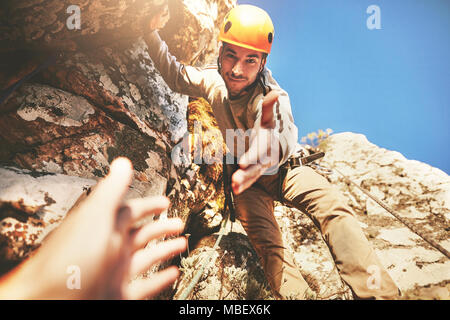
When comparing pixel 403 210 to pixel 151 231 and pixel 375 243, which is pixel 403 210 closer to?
pixel 375 243

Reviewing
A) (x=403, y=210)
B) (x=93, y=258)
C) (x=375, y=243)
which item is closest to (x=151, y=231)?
(x=93, y=258)

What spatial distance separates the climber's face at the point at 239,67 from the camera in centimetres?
227

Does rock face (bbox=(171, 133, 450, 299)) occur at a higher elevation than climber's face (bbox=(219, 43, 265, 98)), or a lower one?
lower

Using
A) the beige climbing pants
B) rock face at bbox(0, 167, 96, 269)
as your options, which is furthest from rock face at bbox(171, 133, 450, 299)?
rock face at bbox(0, 167, 96, 269)

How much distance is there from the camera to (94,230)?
711mm

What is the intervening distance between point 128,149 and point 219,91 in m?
1.36

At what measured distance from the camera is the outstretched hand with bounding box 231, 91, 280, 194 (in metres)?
1.36

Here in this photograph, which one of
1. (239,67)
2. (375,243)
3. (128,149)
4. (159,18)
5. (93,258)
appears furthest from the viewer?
(375,243)

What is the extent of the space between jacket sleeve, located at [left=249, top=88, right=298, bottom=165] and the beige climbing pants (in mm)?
766

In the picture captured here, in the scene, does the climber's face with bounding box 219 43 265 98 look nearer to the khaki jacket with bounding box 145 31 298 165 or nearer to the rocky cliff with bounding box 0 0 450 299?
the khaki jacket with bounding box 145 31 298 165

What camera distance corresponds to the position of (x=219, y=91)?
2.57 meters

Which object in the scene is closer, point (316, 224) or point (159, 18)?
point (159, 18)

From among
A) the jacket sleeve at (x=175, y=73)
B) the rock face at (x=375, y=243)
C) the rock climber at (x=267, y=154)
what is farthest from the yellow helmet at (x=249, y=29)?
the rock face at (x=375, y=243)
